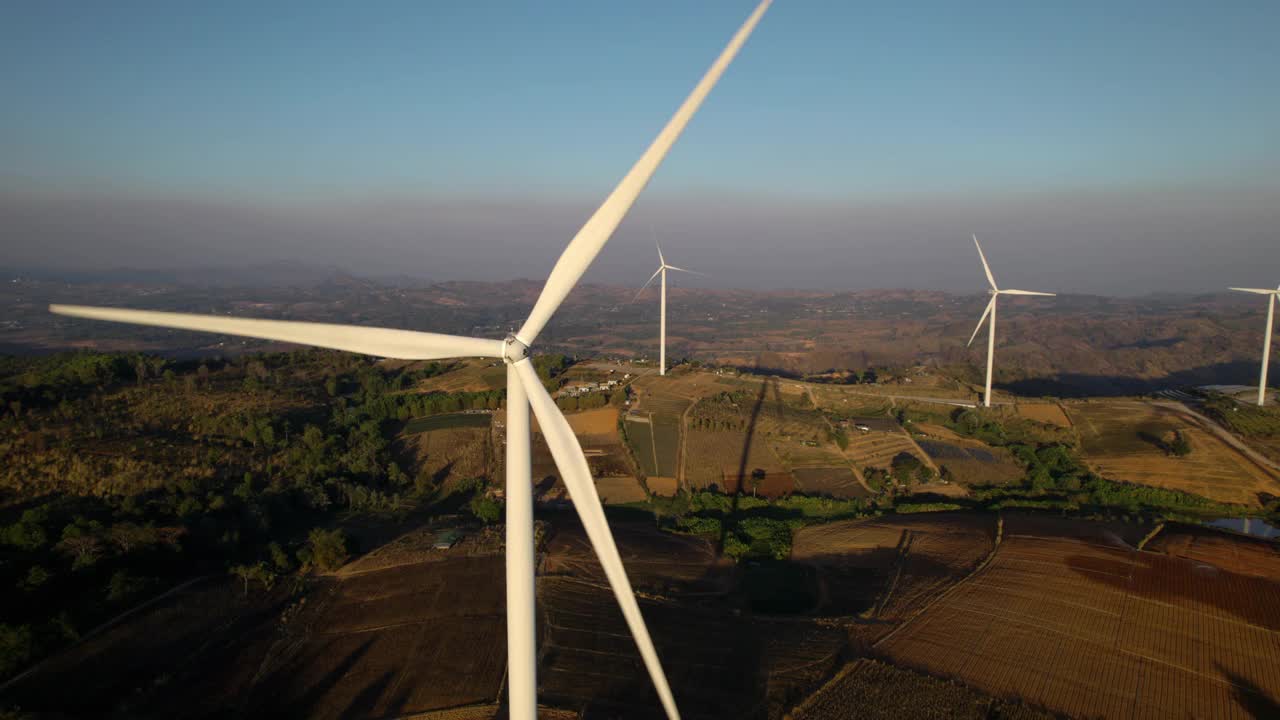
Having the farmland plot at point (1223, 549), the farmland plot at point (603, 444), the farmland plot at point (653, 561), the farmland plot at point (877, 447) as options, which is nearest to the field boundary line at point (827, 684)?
the farmland plot at point (653, 561)

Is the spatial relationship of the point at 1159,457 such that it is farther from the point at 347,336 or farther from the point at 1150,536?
the point at 347,336

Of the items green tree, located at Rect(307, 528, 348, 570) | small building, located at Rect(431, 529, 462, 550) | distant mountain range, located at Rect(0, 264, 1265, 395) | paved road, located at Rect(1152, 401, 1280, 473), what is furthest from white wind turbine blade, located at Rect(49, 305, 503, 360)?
distant mountain range, located at Rect(0, 264, 1265, 395)

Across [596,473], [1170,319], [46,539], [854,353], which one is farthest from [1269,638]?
[1170,319]

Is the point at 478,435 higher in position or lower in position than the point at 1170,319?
lower

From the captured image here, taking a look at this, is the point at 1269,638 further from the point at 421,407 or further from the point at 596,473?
the point at 421,407

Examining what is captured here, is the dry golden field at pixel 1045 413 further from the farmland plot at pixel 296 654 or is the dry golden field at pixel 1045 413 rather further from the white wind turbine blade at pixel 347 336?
the white wind turbine blade at pixel 347 336

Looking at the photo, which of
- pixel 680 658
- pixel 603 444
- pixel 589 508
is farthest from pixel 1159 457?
pixel 589 508

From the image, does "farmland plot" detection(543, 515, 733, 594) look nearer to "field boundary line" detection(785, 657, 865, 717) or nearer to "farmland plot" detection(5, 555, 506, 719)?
"farmland plot" detection(5, 555, 506, 719)
